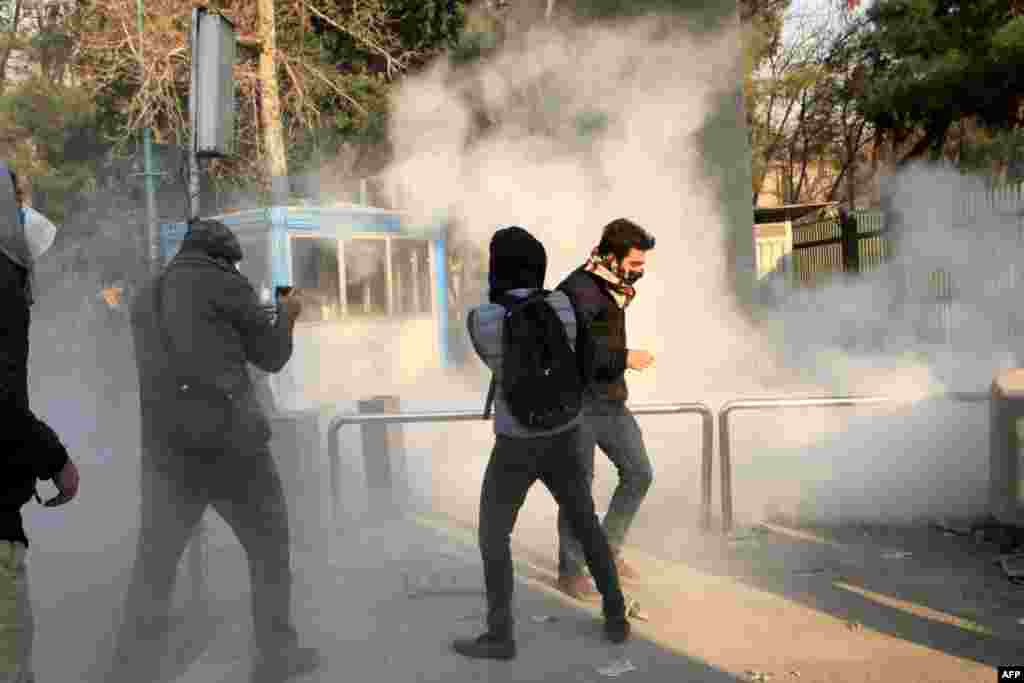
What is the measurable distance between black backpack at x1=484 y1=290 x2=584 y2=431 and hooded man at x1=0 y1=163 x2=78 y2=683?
145cm

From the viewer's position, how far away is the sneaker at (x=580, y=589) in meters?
3.83

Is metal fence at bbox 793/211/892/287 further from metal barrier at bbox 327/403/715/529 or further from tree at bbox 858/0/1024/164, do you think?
metal barrier at bbox 327/403/715/529

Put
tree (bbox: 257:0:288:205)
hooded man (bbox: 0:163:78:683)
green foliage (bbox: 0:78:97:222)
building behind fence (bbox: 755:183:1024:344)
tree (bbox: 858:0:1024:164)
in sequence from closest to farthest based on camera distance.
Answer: hooded man (bbox: 0:163:78:683) < building behind fence (bbox: 755:183:1024:344) < tree (bbox: 858:0:1024:164) < tree (bbox: 257:0:288:205) < green foliage (bbox: 0:78:97:222)

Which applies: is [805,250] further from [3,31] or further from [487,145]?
[3,31]

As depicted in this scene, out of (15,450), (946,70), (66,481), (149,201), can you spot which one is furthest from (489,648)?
(946,70)

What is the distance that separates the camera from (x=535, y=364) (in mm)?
3176

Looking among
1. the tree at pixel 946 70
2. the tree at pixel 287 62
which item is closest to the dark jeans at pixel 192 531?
the tree at pixel 287 62

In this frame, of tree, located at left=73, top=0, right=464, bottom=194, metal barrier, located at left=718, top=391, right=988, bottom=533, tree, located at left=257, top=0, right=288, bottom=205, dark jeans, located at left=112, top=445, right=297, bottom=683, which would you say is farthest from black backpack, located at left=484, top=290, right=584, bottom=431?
tree, located at left=73, top=0, right=464, bottom=194

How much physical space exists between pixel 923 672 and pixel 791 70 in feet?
82.5

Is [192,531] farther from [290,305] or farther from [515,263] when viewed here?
[515,263]

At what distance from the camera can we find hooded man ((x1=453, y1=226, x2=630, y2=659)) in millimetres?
3219

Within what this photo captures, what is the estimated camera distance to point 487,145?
9422 mm

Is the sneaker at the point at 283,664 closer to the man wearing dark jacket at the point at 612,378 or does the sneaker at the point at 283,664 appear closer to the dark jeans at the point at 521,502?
the dark jeans at the point at 521,502

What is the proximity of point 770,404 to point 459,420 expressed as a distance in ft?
4.81
